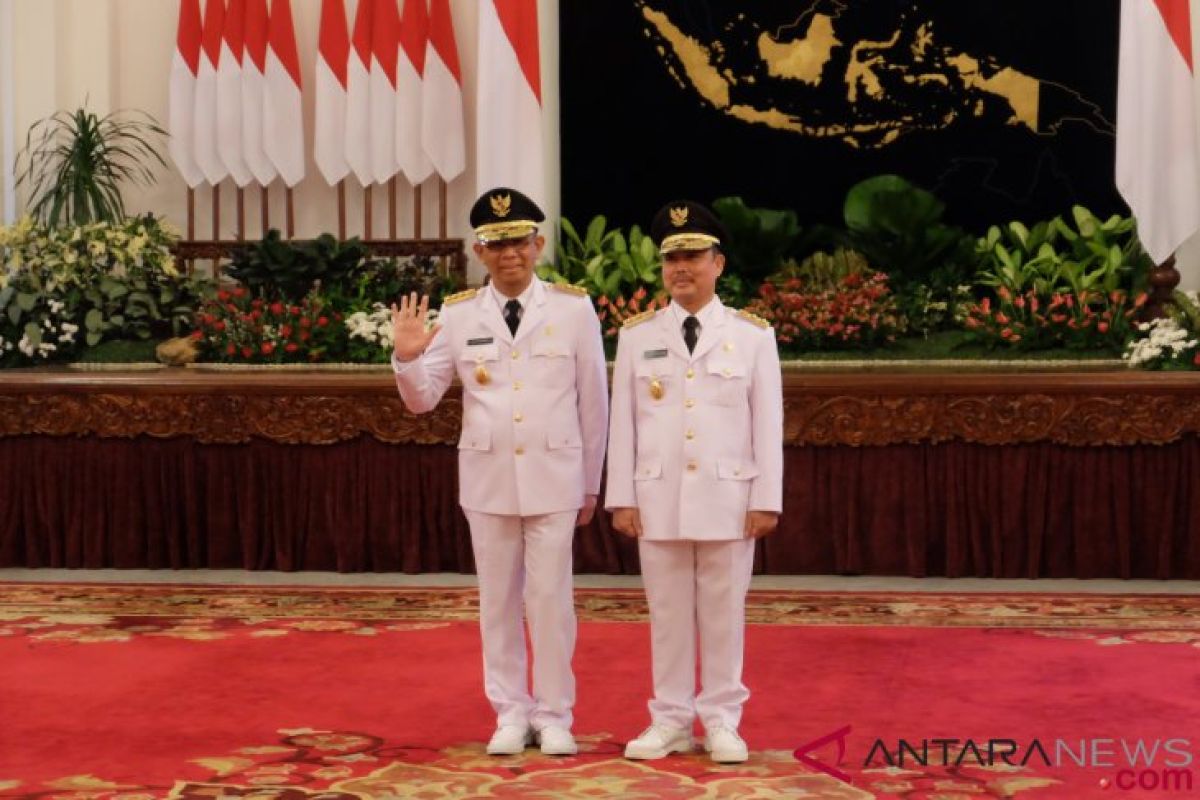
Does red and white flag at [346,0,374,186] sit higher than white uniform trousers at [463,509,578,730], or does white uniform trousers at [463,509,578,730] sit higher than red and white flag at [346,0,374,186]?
red and white flag at [346,0,374,186]

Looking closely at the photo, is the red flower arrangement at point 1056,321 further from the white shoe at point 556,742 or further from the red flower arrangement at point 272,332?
the white shoe at point 556,742

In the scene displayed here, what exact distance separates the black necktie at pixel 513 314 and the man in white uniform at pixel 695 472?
352 mm

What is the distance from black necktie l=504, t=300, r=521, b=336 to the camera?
4812 millimetres

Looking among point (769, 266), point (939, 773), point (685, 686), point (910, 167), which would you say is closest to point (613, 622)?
point (685, 686)

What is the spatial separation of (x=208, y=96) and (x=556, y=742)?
6774 millimetres

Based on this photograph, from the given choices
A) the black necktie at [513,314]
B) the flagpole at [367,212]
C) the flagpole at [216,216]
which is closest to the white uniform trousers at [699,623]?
the black necktie at [513,314]

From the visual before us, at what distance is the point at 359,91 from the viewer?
33.6ft

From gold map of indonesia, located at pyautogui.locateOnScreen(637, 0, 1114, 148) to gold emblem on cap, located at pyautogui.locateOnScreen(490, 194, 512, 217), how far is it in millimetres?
5759

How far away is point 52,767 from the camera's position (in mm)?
4586

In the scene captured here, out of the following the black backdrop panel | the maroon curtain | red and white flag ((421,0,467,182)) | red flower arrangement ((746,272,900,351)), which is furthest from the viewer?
red and white flag ((421,0,467,182))

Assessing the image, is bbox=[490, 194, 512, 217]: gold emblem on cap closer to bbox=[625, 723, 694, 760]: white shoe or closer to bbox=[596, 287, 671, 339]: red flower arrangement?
bbox=[625, 723, 694, 760]: white shoe

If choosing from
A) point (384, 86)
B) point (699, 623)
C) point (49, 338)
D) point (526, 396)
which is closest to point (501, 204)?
point (526, 396)

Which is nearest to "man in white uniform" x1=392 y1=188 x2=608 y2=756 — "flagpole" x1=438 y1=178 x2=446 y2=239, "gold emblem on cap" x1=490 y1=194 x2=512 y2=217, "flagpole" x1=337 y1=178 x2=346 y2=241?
"gold emblem on cap" x1=490 y1=194 x2=512 y2=217

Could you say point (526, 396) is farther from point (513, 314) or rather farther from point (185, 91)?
point (185, 91)
